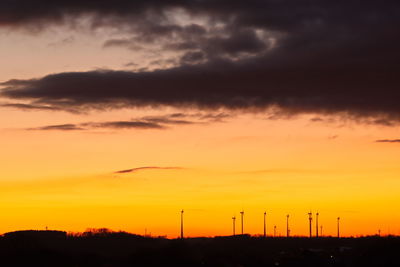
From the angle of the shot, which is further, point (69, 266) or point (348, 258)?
point (348, 258)

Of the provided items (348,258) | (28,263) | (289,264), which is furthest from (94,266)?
(348,258)

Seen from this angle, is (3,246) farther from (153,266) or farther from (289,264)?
(289,264)

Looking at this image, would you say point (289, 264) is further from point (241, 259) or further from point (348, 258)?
point (348, 258)

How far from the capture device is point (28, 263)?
13962cm

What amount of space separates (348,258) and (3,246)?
81450 mm

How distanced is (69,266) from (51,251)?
15.2m

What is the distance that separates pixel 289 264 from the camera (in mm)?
139000

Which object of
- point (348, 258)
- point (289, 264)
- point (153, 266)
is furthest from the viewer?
point (348, 258)

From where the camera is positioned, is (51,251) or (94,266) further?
(51,251)

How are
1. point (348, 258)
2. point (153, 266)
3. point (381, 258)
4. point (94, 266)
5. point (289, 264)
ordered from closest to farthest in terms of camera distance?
point (94, 266) < point (289, 264) < point (153, 266) < point (381, 258) < point (348, 258)

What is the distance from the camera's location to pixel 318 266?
13950 cm

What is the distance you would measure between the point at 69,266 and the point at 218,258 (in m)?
23.8

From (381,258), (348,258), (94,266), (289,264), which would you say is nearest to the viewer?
(94,266)

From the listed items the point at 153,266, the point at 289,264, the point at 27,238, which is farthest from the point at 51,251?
the point at 289,264
